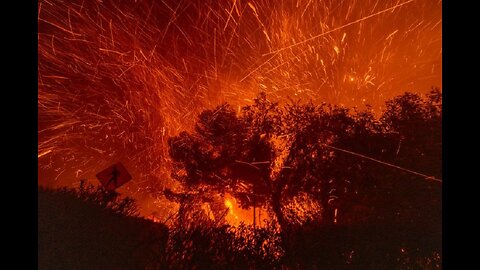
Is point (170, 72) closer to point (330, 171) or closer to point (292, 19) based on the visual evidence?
point (292, 19)

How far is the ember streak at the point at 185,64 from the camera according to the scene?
3674 mm

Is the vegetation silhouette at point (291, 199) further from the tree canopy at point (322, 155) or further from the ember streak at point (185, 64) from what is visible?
the ember streak at point (185, 64)

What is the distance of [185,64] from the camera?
3.85m

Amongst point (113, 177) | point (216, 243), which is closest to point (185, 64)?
point (113, 177)

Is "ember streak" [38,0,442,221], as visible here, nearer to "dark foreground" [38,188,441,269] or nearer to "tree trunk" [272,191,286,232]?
→ "dark foreground" [38,188,441,269]

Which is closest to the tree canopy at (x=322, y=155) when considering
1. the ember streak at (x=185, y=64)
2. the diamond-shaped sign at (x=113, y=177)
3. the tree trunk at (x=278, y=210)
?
the tree trunk at (x=278, y=210)

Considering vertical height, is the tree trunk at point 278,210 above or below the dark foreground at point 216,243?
above

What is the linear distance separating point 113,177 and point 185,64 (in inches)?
45.5

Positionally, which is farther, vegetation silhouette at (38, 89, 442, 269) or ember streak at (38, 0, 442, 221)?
ember streak at (38, 0, 442, 221)

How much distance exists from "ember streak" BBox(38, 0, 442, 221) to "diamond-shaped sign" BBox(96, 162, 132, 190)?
0.07 metres

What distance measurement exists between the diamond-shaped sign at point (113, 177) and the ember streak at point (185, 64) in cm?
7

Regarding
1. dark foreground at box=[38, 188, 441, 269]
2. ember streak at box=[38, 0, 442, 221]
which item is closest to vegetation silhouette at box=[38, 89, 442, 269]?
dark foreground at box=[38, 188, 441, 269]

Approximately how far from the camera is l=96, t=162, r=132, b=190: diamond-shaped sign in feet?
11.7

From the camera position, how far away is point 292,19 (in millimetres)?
3816
